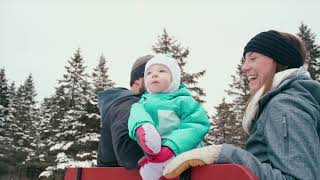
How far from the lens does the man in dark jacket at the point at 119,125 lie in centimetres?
288

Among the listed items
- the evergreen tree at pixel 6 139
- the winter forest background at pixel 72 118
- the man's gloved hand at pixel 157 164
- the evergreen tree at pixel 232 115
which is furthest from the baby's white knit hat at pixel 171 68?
the evergreen tree at pixel 6 139

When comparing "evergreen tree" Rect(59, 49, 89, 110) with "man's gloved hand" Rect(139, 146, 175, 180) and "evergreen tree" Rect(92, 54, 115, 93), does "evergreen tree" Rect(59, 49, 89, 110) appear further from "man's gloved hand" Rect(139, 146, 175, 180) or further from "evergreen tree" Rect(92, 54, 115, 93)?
"man's gloved hand" Rect(139, 146, 175, 180)

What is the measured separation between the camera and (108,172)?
9.70ft

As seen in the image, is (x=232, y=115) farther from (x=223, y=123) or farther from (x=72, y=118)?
(x=72, y=118)

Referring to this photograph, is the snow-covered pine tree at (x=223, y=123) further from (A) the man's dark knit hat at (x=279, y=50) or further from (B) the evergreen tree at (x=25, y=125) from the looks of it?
Answer: (A) the man's dark knit hat at (x=279, y=50)

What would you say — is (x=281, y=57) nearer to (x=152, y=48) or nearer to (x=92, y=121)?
(x=152, y=48)

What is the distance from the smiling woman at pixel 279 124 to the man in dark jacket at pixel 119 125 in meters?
0.73

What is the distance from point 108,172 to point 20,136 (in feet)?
198

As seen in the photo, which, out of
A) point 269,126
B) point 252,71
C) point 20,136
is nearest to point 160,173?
point 269,126

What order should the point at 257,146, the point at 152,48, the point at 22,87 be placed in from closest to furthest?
the point at 257,146
the point at 152,48
the point at 22,87

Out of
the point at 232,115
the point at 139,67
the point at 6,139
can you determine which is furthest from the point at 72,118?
the point at 6,139

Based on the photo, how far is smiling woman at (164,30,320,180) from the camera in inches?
81.2

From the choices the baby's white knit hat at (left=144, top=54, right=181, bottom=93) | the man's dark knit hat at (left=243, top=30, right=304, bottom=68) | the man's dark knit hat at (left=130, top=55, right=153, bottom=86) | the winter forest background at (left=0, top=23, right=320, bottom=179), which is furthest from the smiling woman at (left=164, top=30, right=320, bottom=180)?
the winter forest background at (left=0, top=23, right=320, bottom=179)

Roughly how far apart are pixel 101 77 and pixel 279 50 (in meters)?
31.8
